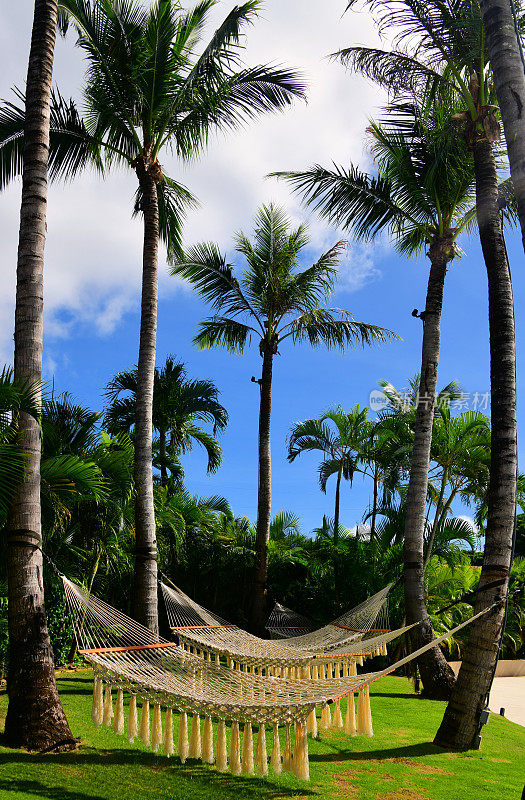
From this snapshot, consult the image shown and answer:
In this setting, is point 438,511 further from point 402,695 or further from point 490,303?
point 490,303

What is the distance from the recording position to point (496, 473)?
464 centimetres

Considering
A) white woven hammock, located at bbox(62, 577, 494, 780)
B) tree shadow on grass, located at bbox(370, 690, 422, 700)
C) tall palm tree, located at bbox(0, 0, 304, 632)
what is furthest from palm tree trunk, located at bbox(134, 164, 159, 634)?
tree shadow on grass, located at bbox(370, 690, 422, 700)

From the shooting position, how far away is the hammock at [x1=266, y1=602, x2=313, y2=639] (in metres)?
7.56

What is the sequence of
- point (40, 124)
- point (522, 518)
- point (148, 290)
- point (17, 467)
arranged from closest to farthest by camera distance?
1. point (17, 467)
2. point (40, 124)
3. point (148, 290)
4. point (522, 518)

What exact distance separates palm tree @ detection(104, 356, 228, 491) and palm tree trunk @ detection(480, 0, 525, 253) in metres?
7.77

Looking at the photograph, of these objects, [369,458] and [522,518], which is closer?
[369,458]

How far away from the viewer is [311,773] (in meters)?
3.88

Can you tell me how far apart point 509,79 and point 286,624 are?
20.4 feet

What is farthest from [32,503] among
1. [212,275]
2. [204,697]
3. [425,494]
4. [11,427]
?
[212,275]

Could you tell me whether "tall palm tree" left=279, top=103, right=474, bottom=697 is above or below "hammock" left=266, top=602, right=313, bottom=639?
above

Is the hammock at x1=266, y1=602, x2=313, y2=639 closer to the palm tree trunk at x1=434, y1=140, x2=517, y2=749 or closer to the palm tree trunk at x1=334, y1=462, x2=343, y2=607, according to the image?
the palm tree trunk at x1=334, y1=462, x2=343, y2=607

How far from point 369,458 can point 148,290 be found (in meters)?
5.37

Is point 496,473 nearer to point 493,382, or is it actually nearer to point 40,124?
point 493,382

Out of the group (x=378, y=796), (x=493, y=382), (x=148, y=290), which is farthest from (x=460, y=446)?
(x=378, y=796)
